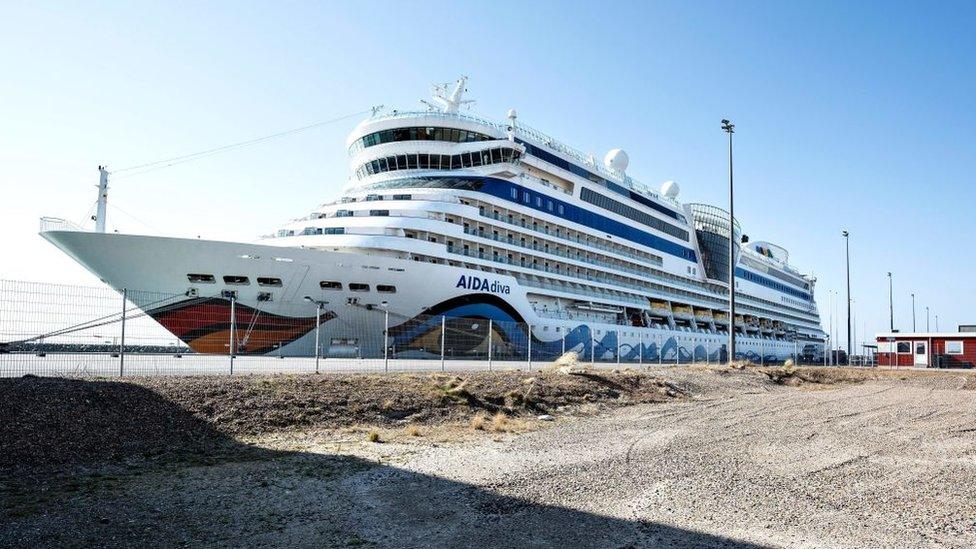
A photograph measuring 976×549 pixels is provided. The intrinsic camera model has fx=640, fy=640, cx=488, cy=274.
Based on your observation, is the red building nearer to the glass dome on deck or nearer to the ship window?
the glass dome on deck

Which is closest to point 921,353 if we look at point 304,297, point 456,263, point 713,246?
point 713,246

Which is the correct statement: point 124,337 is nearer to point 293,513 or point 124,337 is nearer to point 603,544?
point 293,513

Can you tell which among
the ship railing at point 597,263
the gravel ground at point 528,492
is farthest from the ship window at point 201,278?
the gravel ground at point 528,492

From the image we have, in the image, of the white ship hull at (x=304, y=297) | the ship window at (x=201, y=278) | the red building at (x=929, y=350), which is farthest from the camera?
the red building at (x=929, y=350)

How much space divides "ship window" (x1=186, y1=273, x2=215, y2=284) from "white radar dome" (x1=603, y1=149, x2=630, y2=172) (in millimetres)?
35837

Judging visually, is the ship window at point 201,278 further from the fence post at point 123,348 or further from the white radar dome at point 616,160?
the white radar dome at point 616,160

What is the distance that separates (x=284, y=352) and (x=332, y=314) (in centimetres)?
770

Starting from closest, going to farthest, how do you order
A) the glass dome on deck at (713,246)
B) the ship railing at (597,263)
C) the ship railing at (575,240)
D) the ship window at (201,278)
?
the ship window at (201,278) < the ship railing at (597,263) < the ship railing at (575,240) < the glass dome on deck at (713,246)

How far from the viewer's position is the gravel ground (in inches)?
249

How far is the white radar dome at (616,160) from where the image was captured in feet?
175

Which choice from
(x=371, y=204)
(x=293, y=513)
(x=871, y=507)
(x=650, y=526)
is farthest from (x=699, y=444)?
(x=371, y=204)

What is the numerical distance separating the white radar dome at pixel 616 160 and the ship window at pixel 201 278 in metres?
35.8

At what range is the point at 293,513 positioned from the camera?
22.7ft

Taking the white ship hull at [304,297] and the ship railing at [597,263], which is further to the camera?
the ship railing at [597,263]
